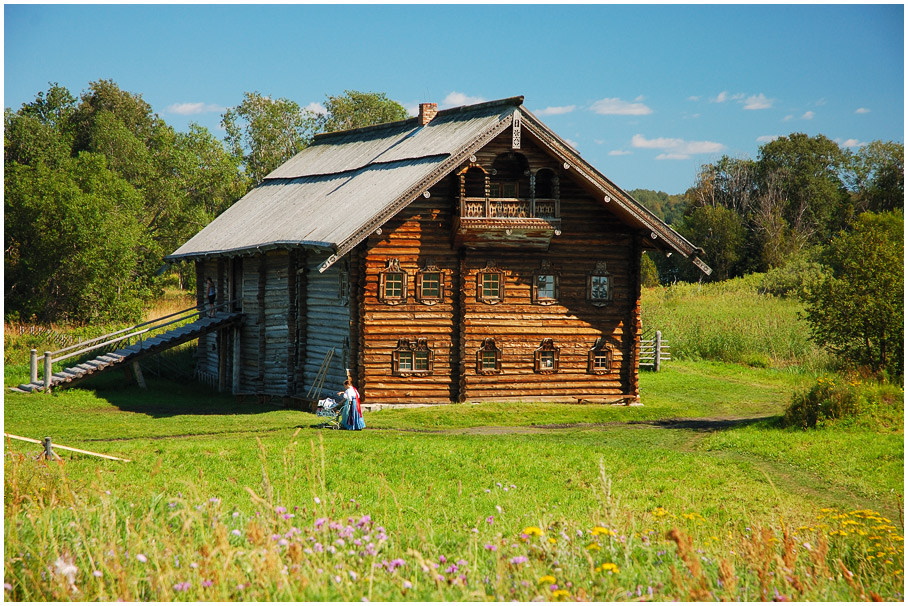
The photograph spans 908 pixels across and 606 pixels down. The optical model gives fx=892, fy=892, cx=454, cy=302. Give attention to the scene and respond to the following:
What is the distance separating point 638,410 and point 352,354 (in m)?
8.50

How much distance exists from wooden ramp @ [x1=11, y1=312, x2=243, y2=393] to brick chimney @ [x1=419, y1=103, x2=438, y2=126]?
948 cm

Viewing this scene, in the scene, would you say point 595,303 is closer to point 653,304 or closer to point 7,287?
point 653,304

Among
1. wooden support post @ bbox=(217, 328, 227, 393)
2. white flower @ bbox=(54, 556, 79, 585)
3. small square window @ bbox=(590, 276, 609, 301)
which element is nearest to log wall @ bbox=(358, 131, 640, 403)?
small square window @ bbox=(590, 276, 609, 301)

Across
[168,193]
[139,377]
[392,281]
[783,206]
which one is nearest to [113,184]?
[168,193]

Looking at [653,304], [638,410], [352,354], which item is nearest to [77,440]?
[352,354]

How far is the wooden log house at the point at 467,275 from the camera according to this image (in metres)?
25.4

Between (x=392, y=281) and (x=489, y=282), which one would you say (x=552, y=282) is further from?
(x=392, y=281)

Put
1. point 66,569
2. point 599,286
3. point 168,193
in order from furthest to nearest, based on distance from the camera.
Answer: point 168,193, point 599,286, point 66,569

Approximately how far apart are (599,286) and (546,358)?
280 cm

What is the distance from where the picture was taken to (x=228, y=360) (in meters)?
32.0

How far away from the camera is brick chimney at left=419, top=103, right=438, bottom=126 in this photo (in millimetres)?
32116

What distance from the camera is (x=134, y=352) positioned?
29172 mm

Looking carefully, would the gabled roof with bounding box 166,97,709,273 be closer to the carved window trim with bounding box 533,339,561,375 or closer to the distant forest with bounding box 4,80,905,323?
the carved window trim with bounding box 533,339,561,375

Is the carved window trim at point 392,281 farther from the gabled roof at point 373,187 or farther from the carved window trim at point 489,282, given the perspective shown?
the carved window trim at point 489,282
